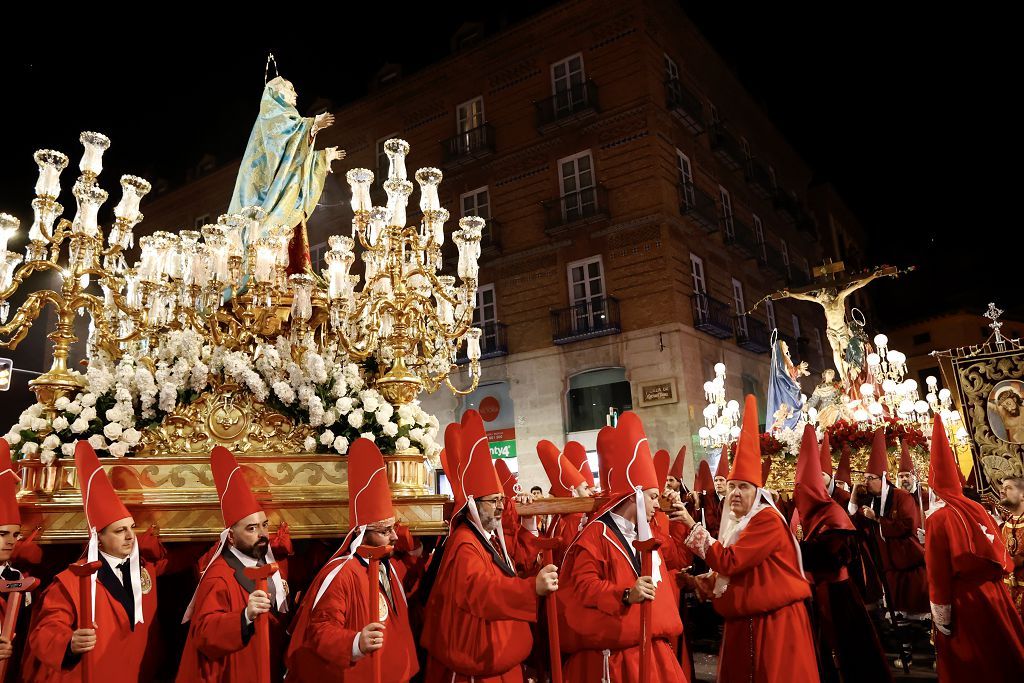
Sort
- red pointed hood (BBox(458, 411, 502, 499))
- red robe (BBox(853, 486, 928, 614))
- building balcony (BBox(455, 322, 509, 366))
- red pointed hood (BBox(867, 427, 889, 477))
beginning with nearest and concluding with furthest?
red pointed hood (BBox(458, 411, 502, 499)), red pointed hood (BBox(867, 427, 889, 477)), red robe (BBox(853, 486, 928, 614)), building balcony (BBox(455, 322, 509, 366))

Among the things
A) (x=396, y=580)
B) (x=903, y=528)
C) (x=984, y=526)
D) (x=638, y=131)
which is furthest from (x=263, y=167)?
(x=638, y=131)

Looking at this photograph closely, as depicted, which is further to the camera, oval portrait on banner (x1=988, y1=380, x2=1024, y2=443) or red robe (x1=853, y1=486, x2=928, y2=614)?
red robe (x1=853, y1=486, x2=928, y2=614)

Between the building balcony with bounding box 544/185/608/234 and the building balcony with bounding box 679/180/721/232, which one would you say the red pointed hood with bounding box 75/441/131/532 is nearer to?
→ the building balcony with bounding box 544/185/608/234

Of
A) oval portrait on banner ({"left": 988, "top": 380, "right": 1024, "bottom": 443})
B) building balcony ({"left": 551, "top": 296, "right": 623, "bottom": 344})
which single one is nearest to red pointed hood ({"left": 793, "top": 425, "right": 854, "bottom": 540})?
oval portrait on banner ({"left": 988, "top": 380, "right": 1024, "bottom": 443})

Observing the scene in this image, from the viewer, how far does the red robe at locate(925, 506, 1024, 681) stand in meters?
4.53

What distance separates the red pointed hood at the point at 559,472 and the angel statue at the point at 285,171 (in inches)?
118

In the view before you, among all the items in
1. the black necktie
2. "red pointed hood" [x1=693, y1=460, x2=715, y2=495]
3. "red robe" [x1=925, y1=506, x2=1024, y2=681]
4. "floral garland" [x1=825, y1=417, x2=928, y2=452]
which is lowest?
"red robe" [x1=925, y1=506, x2=1024, y2=681]

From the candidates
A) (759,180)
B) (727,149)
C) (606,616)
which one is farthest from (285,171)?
(759,180)

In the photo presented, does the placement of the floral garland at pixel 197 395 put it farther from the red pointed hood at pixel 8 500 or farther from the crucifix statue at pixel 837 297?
the crucifix statue at pixel 837 297

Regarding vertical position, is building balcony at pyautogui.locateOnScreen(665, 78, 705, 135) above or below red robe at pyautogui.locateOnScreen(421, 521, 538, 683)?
above

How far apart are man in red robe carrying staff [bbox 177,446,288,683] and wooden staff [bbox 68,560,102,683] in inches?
16.1

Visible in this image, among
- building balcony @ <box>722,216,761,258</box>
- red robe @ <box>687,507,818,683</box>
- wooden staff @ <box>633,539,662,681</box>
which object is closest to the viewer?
wooden staff @ <box>633,539,662,681</box>

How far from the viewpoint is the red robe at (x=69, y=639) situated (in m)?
3.17

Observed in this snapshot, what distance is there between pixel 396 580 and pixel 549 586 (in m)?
0.94
